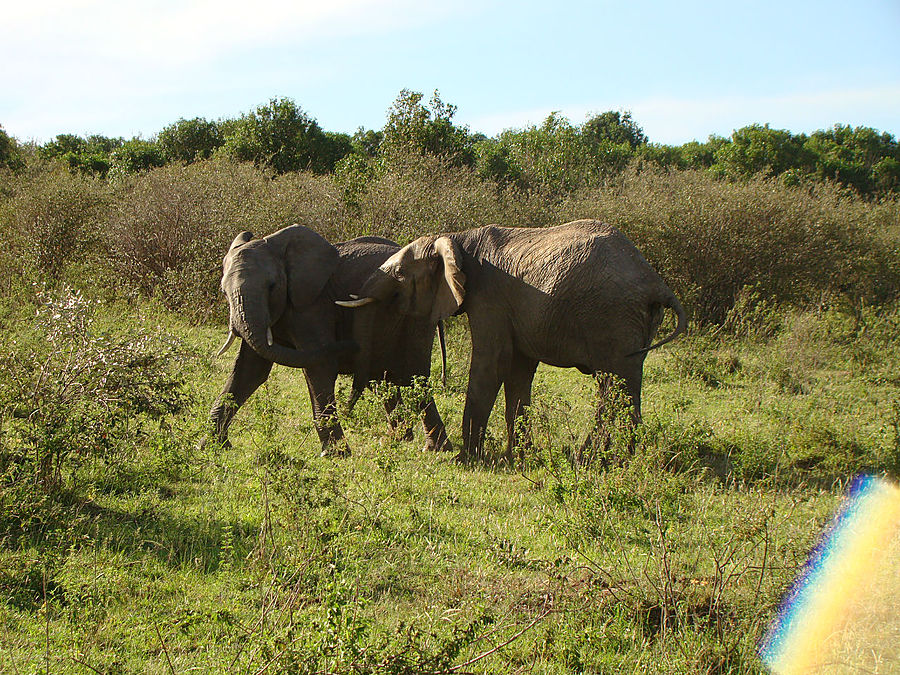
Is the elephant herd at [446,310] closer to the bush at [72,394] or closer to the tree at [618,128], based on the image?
the bush at [72,394]

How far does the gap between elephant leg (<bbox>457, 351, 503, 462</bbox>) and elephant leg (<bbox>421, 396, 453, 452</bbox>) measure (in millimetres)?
471

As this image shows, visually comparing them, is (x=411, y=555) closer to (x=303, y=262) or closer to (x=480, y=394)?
(x=480, y=394)

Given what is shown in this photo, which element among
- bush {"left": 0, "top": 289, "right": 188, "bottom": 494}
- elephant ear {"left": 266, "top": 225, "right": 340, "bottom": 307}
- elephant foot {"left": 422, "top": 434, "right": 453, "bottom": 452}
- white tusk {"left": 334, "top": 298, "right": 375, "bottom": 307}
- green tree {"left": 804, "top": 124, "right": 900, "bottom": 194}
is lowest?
elephant foot {"left": 422, "top": 434, "right": 453, "bottom": 452}

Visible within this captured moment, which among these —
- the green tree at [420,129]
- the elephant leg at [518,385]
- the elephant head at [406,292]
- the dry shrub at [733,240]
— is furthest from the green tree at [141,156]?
the elephant leg at [518,385]

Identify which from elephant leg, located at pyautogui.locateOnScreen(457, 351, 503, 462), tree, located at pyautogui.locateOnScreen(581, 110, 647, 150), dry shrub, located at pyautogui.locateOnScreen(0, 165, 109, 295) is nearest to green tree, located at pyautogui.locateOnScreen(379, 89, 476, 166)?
dry shrub, located at pyautogui.locateOnScreen(0, 165, 109, 295)

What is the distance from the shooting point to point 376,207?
17.7 metres

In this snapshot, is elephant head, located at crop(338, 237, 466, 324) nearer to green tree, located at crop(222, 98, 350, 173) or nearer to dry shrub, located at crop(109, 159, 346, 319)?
dry shrub, located at crop(109, 159, 346, 319)

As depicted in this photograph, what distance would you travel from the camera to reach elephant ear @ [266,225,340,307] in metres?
8.76

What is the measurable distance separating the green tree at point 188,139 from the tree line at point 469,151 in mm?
45

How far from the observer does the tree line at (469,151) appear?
23922 millimetres

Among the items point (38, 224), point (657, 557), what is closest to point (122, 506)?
point (657, 557)

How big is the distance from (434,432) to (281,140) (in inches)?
1049

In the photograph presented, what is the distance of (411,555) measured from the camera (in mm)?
5410

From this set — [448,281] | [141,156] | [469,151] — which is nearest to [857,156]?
[469,151]
